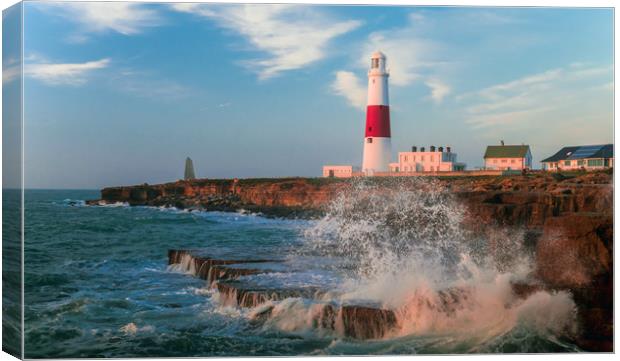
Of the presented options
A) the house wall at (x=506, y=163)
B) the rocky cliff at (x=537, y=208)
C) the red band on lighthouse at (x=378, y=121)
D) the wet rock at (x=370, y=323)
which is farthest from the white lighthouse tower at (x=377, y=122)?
the wet rock at (x=370, y=323)

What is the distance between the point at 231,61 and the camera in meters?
8.72

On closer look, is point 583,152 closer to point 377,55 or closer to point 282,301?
point 377,55

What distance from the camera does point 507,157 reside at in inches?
427

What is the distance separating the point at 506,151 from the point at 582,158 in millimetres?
1210

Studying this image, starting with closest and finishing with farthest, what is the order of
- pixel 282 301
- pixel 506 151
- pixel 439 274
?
pixel 282 301 < pixel 439 274 < pixel 506 151

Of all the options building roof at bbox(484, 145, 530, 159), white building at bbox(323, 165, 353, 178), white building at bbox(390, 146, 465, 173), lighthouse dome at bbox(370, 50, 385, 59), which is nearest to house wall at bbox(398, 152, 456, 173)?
white building at bbox(390, 146, 465, 173)

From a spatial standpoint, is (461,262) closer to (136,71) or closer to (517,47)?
(517,47)

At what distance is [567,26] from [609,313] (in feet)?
9.53

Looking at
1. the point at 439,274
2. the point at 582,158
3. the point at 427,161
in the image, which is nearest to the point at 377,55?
the point at 439,274

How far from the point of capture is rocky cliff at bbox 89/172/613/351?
7281 millimetres

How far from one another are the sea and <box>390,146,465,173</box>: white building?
93 cm

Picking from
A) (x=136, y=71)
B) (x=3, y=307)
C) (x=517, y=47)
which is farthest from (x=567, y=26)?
(x=3, y=307)

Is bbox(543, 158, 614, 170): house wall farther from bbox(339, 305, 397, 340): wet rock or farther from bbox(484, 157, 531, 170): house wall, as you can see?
bbox(339, 305, 397, 340): wet rock

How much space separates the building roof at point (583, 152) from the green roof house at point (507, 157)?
0.36 meters
